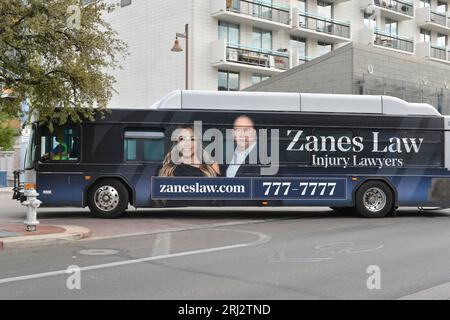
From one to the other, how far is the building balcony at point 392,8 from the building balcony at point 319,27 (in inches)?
121

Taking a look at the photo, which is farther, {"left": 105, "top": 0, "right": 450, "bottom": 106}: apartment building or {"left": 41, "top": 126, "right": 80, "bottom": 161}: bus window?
{"left": 105, "top": 0, "right": 450, "bottom": 106}: apartment building

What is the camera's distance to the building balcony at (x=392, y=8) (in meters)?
43.1

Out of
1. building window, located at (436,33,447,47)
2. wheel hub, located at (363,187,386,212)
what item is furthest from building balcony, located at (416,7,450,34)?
wheel hub, located at (363,187,386,212)

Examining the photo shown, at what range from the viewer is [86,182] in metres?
14.4

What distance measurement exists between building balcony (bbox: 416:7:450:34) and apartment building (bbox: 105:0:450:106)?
18.2ft

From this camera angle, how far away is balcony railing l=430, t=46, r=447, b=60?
47.5 metres

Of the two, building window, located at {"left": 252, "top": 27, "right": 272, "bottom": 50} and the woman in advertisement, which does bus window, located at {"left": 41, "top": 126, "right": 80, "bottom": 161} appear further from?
building window, located at {"left": 252, "top": 27, "right": 272, "bottom": 50}

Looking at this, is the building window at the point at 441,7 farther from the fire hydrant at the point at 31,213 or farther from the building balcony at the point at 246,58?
the fire hydrant at the point at 31,213

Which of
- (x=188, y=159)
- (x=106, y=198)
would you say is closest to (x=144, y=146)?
(x=188, y=159)

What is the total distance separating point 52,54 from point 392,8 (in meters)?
38.3

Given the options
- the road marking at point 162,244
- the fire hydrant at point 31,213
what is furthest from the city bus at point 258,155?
the fire hydrant at point 31,213

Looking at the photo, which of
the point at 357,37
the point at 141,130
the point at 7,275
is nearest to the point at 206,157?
the point at 141,130

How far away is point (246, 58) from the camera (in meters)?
35.4

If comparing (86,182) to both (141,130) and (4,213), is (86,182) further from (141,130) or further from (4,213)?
(4,213)
